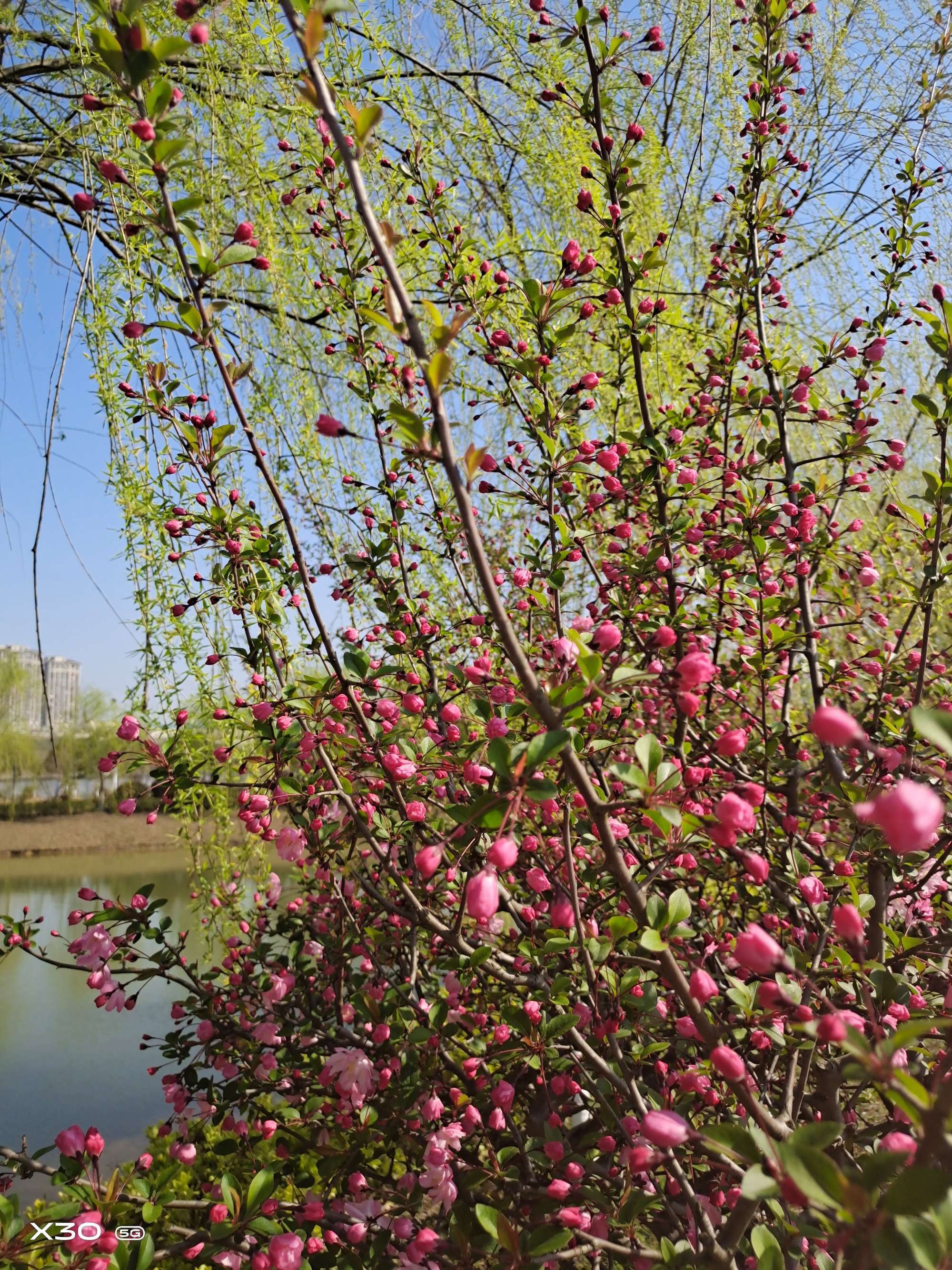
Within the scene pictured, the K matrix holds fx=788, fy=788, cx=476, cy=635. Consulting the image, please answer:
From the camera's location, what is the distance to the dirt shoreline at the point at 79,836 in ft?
31.0

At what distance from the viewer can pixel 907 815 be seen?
37cm

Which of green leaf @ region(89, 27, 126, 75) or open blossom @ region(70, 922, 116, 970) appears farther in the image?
open blossom @ region(70, 922, 116, 970)

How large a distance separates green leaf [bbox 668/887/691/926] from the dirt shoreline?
9.37 meters

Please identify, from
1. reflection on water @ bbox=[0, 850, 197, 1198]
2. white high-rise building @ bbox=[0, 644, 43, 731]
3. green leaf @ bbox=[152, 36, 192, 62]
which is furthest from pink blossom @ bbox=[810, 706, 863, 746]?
white high-rise building @ bbox=[0, 644, 43, 731]

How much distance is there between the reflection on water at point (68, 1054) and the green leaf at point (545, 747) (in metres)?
2.11

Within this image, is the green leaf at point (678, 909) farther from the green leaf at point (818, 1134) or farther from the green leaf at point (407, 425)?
the green leaf at point (407, 425)

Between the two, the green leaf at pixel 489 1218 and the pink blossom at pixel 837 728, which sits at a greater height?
the pink blossom at pixel 837 728

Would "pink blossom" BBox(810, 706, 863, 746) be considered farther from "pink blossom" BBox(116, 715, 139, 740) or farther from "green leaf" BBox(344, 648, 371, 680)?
"pink blossom" BBox(116, 715, 139, 740)

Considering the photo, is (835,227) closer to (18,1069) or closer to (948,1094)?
(948,1094)

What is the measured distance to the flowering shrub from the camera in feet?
1.84

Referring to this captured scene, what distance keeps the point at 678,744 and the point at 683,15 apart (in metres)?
2.34

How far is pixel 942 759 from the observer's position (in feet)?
4.51

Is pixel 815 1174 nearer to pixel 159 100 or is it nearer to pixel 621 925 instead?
pixel 621 925

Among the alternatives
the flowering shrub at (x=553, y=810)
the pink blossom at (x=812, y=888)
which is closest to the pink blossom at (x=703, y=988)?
the flowering shrub at (x=553, y=810)
